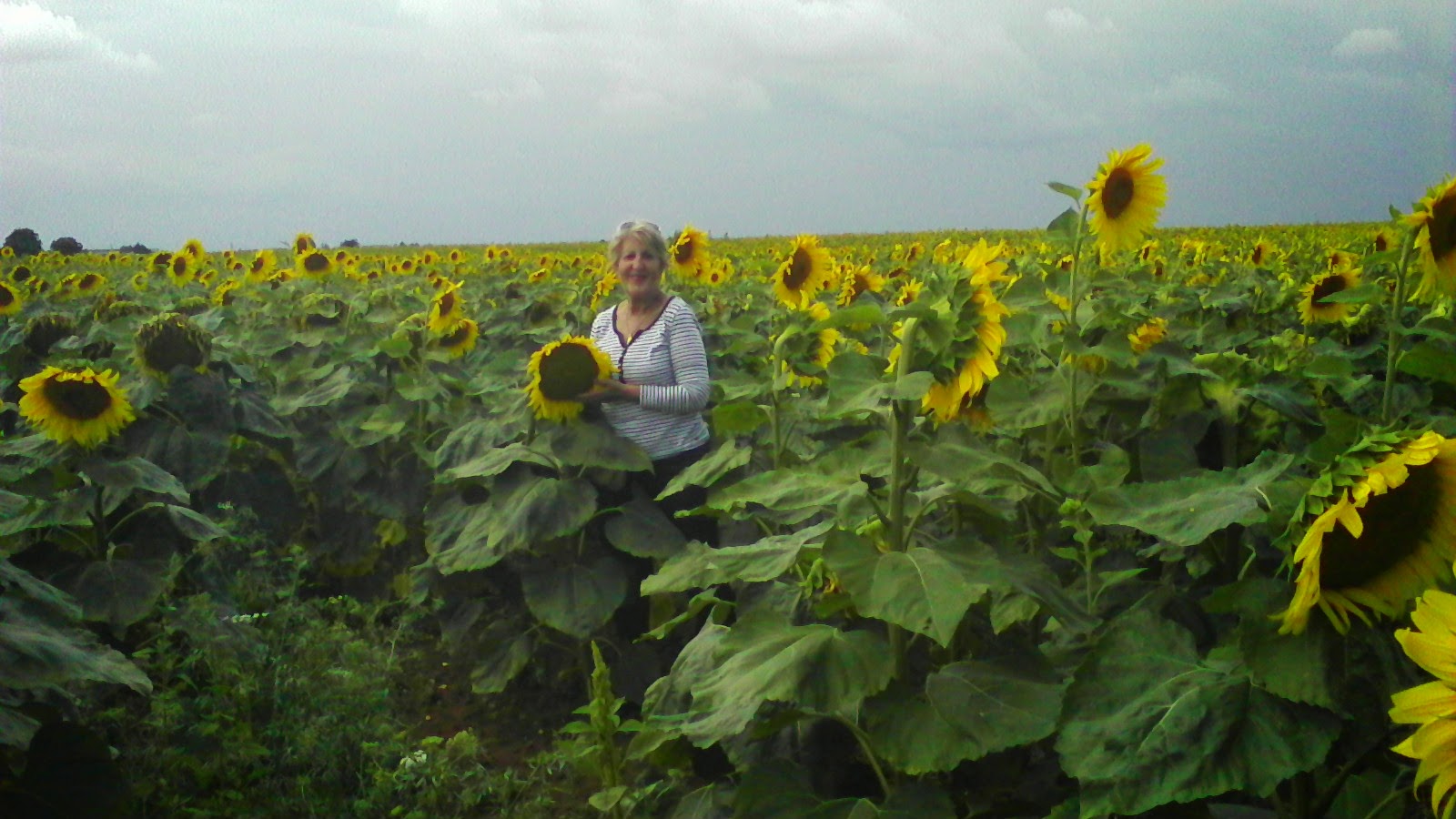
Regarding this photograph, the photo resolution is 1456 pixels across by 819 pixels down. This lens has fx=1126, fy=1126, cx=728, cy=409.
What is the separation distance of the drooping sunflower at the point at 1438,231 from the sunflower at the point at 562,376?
251cm

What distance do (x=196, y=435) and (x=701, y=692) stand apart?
3081mm

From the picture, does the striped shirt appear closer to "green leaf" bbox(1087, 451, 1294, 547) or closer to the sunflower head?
"green leaf" bbox(1087, 451, 1294, 547)

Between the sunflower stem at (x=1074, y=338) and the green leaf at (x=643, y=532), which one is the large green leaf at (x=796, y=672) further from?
the green leaf at (x=643, y=532)

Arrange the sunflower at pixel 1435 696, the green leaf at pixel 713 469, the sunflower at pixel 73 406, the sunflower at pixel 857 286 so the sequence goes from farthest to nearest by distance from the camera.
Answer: the sunflower at pixel 857 286, the sunflower at pixel 73 406, the green leaf at pixel 713 469, the sunflower at pixel 1435 696

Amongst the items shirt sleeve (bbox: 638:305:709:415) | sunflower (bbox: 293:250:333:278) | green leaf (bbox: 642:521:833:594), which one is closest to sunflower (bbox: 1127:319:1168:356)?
green leaf (bbox: 642:521:833:594)

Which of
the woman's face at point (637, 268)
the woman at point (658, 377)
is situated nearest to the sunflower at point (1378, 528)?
the woman at point (658, 377)

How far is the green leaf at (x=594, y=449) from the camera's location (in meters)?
3.81

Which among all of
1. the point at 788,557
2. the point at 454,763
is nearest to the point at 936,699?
the point at 788,557

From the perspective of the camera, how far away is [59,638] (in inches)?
86.8

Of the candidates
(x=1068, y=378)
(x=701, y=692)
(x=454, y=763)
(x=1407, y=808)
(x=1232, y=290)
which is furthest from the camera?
(x=1232, y=290)

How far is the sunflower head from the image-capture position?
19.6ft

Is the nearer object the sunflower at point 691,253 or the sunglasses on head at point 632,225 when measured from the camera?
the sunglasses on head at point 632,225

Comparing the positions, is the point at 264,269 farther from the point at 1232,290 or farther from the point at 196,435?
the point at 1232,290

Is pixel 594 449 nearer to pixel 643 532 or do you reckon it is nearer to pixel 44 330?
pixel 643 532
